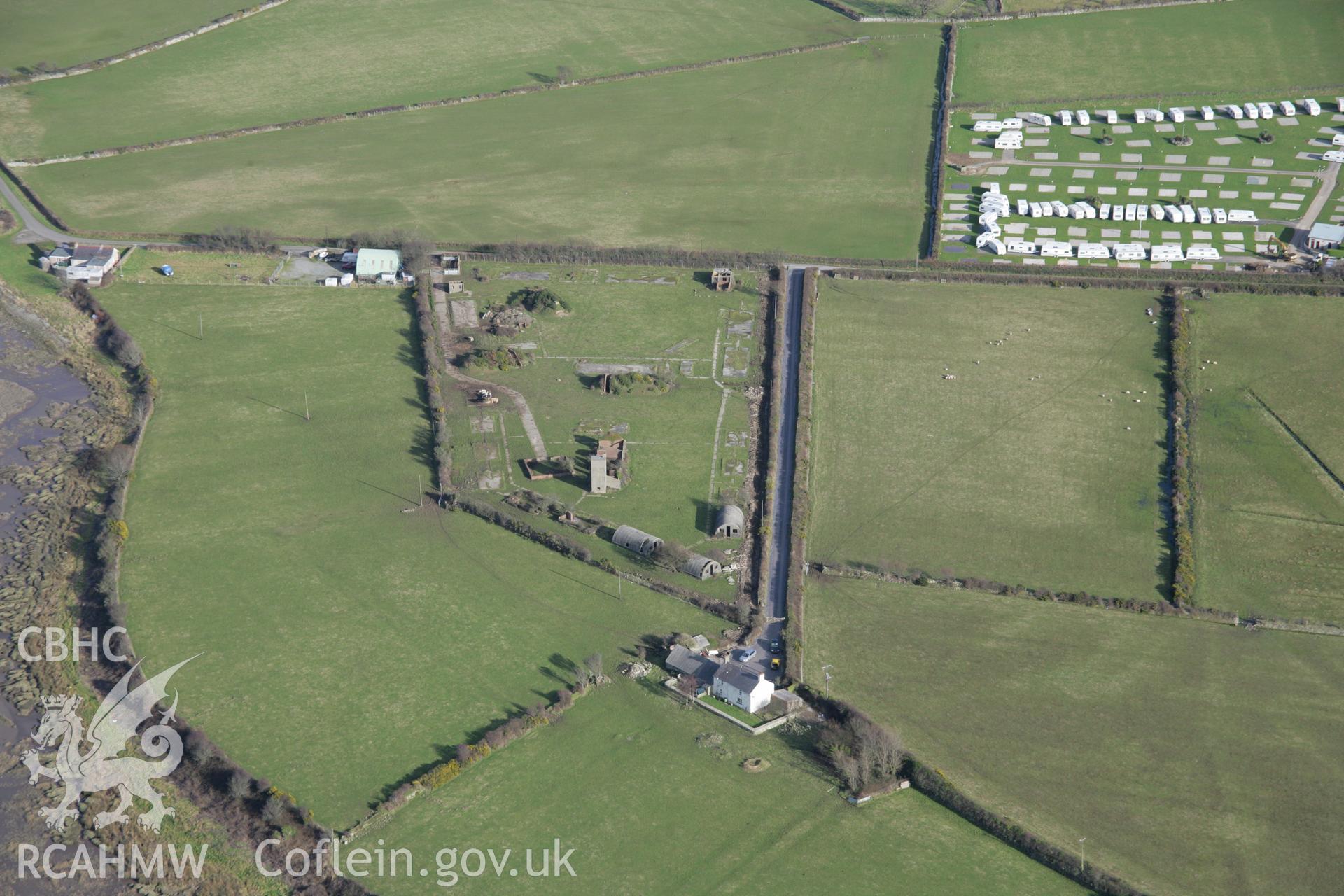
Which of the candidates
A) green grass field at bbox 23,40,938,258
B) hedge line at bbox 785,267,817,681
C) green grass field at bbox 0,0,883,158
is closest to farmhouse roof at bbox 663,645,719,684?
hedge line at bbox 785,267,817,681

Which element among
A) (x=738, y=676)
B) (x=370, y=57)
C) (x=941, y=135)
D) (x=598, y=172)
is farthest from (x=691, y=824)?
(x=370, y=57)

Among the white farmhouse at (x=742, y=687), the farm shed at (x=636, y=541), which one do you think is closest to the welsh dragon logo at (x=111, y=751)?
the farm shed at (x=636, y=541)

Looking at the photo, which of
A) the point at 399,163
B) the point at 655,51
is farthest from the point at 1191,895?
the point at 655,51

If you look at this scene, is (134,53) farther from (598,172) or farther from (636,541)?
(636,541)

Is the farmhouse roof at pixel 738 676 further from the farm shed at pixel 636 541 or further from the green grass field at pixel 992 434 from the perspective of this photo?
the green grass field at pixel 992 434

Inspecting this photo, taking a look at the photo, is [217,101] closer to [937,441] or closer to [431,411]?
[431,411]

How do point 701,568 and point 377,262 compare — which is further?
point 377,262

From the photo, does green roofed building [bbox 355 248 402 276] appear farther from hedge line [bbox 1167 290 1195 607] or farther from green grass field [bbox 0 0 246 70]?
hedge line [bbox 1167 290 1195 607]
